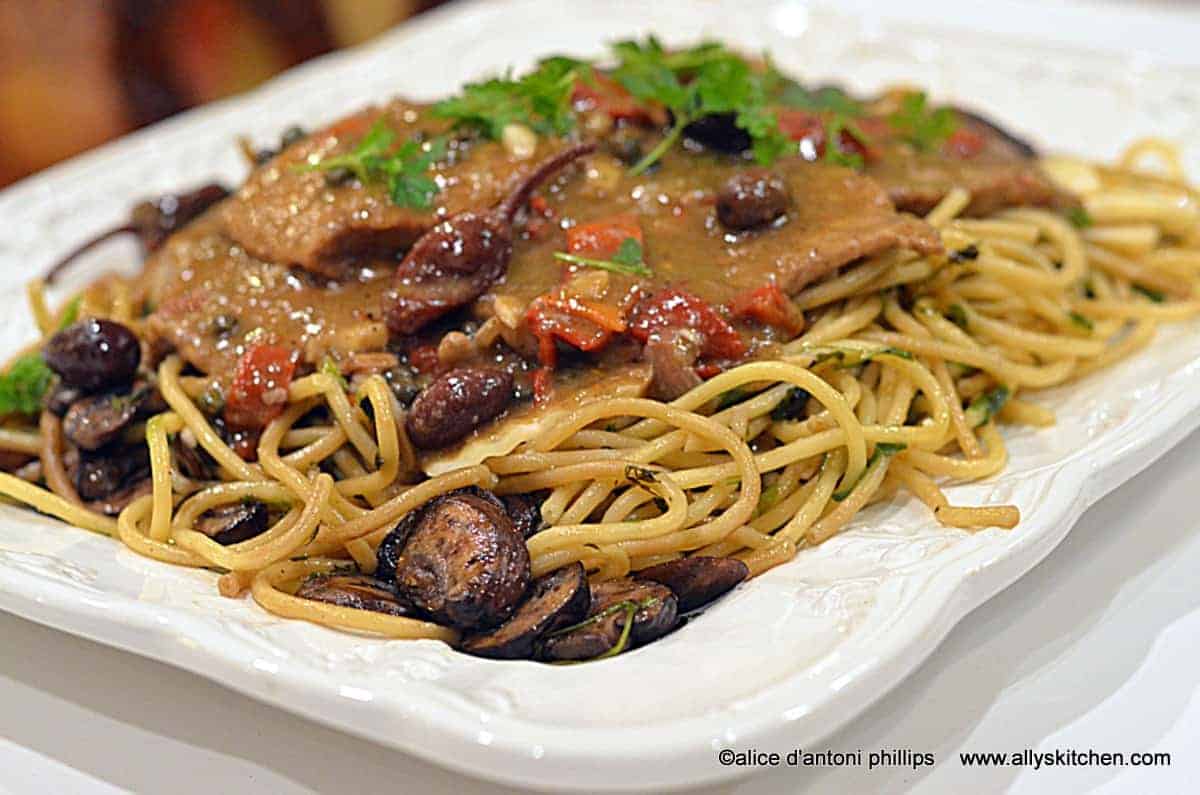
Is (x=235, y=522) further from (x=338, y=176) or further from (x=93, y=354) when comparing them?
(x=338, y=176)

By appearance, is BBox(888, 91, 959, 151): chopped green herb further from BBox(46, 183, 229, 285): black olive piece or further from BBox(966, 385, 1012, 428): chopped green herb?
BBox(46, 183, 229, 285): black olive piece

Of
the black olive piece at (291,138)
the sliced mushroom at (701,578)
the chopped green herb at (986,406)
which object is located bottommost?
the chopped green herb at (986,406)

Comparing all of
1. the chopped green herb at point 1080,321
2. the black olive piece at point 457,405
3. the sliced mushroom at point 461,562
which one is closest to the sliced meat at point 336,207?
the black olive piece at point 457,405

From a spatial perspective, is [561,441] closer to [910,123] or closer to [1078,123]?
[910,123]

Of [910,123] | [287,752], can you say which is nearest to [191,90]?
[910,123]

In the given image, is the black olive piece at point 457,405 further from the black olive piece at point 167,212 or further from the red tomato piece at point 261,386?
the black olive piece at point 167,212

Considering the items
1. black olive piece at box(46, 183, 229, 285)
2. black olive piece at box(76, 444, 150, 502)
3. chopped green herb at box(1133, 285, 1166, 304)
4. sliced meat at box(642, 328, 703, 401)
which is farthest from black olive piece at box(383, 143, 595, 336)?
chopped green herb at box(1133, 285, 1166, 304)
